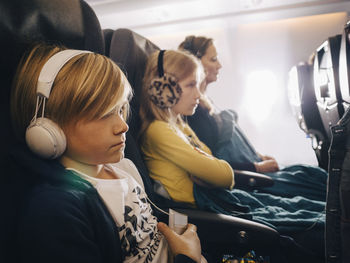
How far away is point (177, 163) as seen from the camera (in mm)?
922

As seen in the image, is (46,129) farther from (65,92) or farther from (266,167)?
(266,167)

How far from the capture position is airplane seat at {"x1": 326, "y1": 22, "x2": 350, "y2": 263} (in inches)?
26.1

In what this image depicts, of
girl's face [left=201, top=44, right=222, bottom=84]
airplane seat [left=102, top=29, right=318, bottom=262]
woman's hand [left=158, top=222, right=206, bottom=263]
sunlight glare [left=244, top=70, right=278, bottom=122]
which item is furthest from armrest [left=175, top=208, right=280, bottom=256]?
sunlight glare [left=244, top=70, right=278, bottom=122]

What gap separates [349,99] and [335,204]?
29 centimetres

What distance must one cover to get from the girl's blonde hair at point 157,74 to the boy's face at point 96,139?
44 cm

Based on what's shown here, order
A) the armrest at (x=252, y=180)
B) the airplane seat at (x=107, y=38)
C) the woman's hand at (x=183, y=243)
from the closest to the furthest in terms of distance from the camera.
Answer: the woman's hand at (x=183, y=243) → the airplane seat at (x=107, y=38) → the armrest at (x=252, y=180)

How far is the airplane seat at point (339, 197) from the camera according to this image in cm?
66

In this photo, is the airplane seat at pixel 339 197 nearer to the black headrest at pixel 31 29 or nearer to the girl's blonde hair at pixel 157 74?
the girl's blonde hair at pixel 157 74

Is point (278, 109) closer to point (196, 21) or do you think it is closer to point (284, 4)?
point (284, 4)

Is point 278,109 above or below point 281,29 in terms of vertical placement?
below

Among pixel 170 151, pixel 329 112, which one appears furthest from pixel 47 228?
pixel 329 112

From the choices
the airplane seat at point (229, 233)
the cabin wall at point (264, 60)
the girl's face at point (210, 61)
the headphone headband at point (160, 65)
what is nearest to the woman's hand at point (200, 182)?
the airplane seat at point (229, 233)

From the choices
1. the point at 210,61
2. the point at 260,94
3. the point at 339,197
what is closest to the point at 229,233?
the point at 339,197

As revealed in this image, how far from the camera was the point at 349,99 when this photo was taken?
0.73 m
